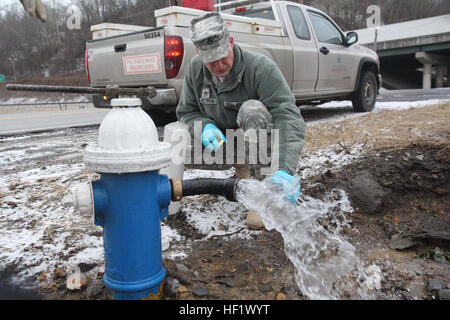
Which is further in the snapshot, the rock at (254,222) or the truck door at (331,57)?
the truck door at (331,57)

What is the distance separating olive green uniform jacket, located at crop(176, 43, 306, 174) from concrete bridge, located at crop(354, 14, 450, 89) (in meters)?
31.5

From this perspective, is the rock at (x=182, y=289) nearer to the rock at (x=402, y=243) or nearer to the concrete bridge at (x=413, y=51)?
the rock at (x=402, y=243)

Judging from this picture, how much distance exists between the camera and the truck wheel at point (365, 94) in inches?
271

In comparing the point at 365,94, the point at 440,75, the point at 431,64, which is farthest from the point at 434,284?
the point at 440,75

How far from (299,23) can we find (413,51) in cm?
2963

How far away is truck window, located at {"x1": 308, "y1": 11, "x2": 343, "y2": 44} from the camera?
5980 mm

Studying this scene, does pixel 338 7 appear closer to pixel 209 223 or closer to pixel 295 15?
pixel 295 15

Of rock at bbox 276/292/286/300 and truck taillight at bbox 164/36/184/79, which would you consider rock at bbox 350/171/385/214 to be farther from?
truck taillight at bbox 164/36/184/79

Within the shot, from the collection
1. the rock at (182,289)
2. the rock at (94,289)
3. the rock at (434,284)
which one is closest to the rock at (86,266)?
the rock at (94,289)

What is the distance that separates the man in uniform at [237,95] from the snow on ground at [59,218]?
0.36 m

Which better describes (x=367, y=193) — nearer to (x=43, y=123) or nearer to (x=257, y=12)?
(x=257, y=12)

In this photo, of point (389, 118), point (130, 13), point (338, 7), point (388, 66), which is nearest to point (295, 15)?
point (389, 118)

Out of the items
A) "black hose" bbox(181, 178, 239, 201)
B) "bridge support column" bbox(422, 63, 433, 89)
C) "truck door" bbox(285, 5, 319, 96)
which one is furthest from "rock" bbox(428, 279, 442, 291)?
"bridge support column" bbox(422, 63, 433, 89)

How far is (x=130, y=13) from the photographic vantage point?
6756 cm
